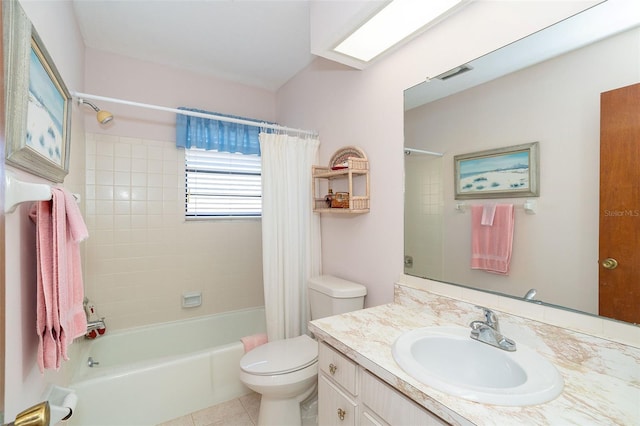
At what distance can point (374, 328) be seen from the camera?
3.89 ft

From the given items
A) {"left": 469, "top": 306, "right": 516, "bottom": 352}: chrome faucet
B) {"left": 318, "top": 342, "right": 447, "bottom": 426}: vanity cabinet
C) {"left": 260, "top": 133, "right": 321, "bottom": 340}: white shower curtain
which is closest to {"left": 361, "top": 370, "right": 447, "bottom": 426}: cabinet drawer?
{"left": 318, "top": 342, "right": 447, "bottom": 426}: vanity cabinet

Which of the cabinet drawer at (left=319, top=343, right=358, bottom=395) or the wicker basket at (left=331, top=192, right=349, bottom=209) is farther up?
the wicker basket at (left=331, top=192, right=349, bottom=209)

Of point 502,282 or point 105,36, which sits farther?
point 105,36

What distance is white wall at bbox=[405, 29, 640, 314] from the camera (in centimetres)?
91

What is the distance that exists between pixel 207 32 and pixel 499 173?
2.04 m

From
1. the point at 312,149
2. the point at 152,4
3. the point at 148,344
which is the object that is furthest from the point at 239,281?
the point at 152,4

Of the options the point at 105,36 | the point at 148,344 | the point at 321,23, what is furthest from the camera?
the point at 148,344

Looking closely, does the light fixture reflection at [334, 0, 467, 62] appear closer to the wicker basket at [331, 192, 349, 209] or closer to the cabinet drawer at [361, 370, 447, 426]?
the wicker basket at [331, 192, 349, 209]

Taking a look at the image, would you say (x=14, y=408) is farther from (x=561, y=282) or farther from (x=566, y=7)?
(x=566, y=7)

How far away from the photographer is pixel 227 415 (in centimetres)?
179

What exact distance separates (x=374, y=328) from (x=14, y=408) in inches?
45.7

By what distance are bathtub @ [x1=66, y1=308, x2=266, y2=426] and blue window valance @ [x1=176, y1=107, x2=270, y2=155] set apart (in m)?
1.55

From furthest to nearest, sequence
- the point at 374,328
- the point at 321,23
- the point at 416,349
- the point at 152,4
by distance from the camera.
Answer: the point at 152,4 < the point at 321,23 < the point at 374,328 < the point at 416,349

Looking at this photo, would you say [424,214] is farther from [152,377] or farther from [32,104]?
[152,377]
